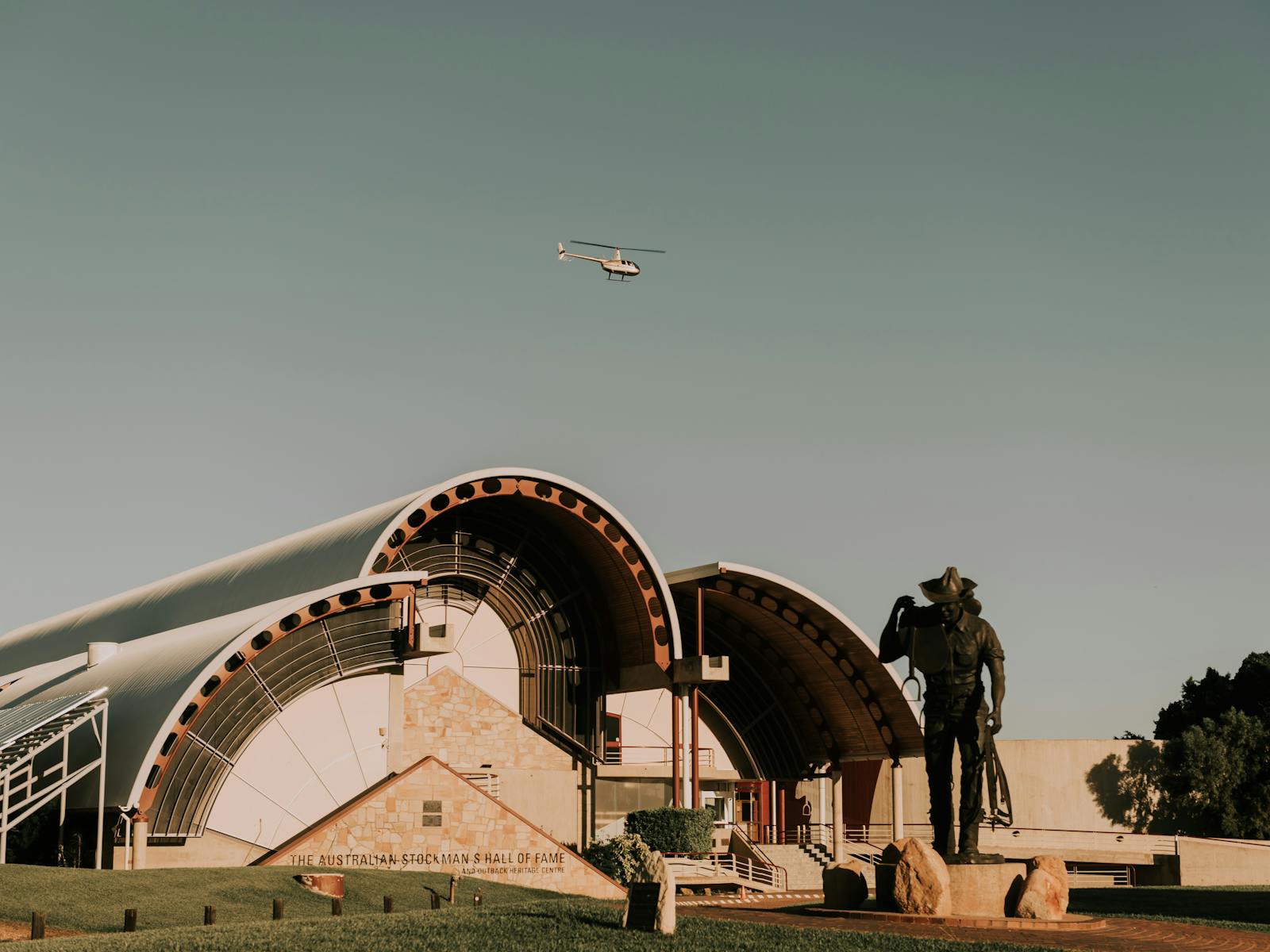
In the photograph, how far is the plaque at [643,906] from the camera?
66.1 ft

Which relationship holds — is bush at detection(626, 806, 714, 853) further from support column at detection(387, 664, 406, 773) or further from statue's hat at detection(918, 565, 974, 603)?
statue's hat at detection(918, 565, 974, 603)

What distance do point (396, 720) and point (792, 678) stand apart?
48.1 ft

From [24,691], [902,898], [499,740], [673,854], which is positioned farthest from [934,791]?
[24,691]

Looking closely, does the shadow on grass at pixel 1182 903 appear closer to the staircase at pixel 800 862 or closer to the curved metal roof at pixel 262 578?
the staircase at pixel 800 862

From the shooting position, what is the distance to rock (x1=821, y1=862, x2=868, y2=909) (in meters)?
23.9

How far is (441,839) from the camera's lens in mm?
33656

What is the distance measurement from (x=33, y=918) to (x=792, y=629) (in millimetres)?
28588

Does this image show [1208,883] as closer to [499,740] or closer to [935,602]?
[499,740]

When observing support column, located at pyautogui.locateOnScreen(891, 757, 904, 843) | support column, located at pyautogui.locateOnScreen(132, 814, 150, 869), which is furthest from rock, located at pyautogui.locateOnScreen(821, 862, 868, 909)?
support column, located at pyautogui.locateOnScreen(891, 757, 904, 843)

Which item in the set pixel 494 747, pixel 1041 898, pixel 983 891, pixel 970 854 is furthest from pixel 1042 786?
pixel 1041 898

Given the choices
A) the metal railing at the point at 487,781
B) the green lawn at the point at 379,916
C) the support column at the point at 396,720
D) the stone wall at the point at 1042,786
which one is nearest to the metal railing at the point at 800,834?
the stone wall at the point at 1042,786

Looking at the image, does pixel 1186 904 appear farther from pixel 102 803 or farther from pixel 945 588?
pixel 102 803

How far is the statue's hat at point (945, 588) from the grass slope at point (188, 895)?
410 inches

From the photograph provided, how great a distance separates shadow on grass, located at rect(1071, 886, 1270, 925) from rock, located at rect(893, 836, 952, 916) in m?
4.84
